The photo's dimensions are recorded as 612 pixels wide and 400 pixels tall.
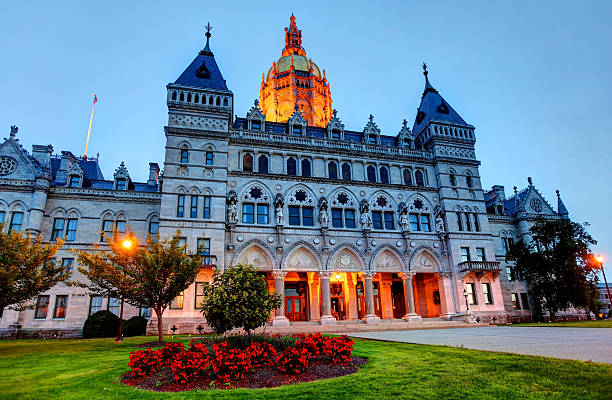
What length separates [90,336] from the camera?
26781mm

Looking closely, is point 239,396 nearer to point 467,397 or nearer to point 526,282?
point 467,397

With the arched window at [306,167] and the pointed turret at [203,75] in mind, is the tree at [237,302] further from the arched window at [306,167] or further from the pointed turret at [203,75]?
the pointed turret at [203,75]

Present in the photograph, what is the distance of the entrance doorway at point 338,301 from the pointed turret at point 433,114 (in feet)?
70.1

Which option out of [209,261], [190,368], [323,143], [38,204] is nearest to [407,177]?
[323,143]

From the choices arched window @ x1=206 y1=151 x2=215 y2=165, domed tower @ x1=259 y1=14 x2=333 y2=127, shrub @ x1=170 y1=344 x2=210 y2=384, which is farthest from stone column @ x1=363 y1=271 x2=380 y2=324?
domed tower @ x1=259 y1=14 x2=333 y2=127

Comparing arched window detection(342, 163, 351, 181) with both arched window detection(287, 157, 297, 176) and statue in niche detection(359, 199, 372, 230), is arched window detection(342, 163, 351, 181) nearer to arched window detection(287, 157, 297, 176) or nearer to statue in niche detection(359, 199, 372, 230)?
statue in niche detection(359, 199, 372, 230)

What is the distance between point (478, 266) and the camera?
35656 mm

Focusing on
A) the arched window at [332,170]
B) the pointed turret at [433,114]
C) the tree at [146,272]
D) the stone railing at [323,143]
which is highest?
the pointed turret at [433,114]

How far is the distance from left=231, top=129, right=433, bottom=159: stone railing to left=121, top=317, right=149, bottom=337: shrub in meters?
18.3

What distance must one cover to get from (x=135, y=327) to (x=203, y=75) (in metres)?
24.5

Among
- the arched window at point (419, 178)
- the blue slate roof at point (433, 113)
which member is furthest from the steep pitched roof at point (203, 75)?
the blue slate roof at point (433, 113)

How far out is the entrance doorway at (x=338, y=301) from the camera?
119 feet

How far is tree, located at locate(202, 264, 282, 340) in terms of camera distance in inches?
561

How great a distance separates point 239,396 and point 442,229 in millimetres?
33467
